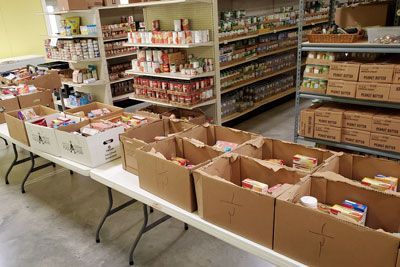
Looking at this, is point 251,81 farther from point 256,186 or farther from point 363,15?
point 256,186

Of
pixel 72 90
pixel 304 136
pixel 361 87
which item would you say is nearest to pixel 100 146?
pixel 304 136

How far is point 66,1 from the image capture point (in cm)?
543

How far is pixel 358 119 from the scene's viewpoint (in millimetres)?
2992

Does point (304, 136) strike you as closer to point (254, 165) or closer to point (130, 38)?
point (254, 165)

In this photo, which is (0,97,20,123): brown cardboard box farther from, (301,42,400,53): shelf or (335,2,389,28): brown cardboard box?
(335,2,389,28): brown cardboard box

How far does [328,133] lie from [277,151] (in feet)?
4.48

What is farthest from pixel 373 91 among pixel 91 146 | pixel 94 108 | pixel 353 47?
pixel 94 108

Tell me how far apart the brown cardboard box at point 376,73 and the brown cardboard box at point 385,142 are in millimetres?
472

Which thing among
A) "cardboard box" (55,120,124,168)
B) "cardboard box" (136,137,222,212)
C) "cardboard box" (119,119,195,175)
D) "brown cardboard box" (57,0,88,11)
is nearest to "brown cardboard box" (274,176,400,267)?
"cardboard box" (136,137,222,212)

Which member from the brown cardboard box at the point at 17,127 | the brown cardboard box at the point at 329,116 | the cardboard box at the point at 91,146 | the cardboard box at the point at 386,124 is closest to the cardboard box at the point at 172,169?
the cardboard box at the point at 91,146

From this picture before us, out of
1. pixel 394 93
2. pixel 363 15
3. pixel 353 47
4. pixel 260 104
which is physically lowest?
pixel 260 104

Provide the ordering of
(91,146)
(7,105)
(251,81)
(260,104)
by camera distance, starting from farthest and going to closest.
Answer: (260,104)
(251,81)
(7,105)
(91,146)

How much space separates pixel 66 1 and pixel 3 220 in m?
3.66

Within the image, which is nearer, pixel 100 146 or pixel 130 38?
pixel 100 146
